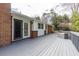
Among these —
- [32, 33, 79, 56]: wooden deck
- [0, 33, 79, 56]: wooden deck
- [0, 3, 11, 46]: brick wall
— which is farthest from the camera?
[0, 3, 11, 46]: brick wall

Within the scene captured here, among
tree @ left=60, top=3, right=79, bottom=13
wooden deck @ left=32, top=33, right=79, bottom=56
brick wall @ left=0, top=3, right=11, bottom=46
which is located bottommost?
wooden deck @ left=32, top=33, right=79, bottom=56

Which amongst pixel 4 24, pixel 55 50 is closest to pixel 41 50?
pixel 55 50

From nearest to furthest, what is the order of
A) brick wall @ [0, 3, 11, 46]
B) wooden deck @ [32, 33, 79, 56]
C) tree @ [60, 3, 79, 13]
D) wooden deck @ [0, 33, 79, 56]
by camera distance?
wooden deck @ [32, 33, 79, 56] < wooden deck @ [0, 33, 79, 56] < brick wall @ [0, 3, 11, 46] < tree @ [60, 3, 79, 13]

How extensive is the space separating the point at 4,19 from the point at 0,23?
20.2 inches

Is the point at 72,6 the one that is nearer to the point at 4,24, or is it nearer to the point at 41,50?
the point at 4,24

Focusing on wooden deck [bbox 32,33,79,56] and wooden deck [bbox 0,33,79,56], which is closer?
wooden deck [bbox 32,33,79,56]

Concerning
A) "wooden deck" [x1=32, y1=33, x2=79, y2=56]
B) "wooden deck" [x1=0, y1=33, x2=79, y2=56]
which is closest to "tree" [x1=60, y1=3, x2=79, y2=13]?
"wooden deck" [x1=0, y1=33, x2=79, y2=56]

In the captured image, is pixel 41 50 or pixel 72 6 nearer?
pixel 41 50

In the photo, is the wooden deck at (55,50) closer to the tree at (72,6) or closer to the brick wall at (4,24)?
the brick wall at (4,24)

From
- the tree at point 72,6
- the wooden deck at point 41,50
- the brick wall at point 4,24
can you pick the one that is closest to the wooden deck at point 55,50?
the wooden deck at point 41,50

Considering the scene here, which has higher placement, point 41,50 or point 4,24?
point 4,24

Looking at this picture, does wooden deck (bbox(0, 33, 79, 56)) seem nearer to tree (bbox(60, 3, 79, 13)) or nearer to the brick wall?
the brick wall

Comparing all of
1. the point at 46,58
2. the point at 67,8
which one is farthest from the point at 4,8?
the point at 67,8

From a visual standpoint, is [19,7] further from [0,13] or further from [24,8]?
[0,13]
